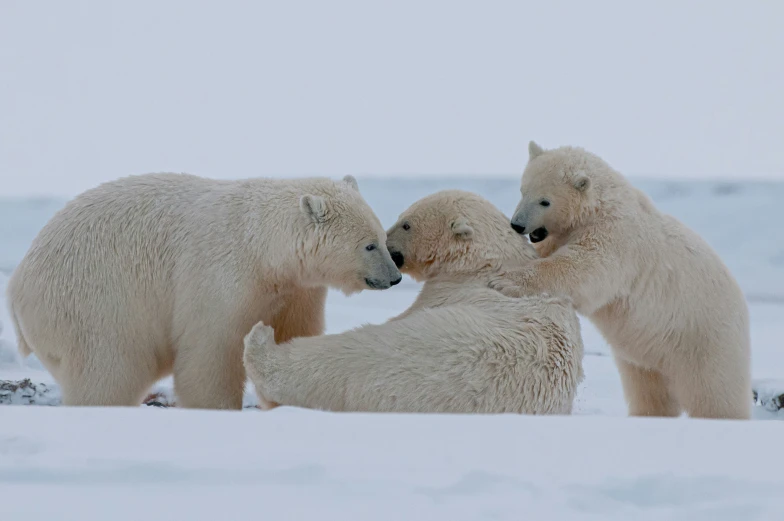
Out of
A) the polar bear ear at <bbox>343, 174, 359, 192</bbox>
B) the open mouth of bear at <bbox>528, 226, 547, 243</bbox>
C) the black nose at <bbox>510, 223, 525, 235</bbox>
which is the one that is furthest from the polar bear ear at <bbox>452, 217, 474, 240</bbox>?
the polar bear ear at <bbox>343, 174, 359, 192</bbox>

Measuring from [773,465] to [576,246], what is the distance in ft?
6.65

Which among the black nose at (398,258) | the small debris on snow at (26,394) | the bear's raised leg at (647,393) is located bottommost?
the small debris on snow at (26,394)

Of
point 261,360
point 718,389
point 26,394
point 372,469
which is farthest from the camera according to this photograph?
point 26,394

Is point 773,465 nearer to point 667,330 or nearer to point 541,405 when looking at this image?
point 541,405

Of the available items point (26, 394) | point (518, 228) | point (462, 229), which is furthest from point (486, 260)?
point (26, 394)

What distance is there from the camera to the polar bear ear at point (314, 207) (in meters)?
4.33

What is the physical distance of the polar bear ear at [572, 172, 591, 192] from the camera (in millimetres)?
4605

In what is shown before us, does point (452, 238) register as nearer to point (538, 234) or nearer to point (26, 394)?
point (538, 234)

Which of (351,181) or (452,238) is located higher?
(351,181)

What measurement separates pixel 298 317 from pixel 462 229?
984mm

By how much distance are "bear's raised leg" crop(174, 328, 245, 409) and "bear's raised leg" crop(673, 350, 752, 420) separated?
90.9 inches

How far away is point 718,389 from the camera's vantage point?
15.1 feet

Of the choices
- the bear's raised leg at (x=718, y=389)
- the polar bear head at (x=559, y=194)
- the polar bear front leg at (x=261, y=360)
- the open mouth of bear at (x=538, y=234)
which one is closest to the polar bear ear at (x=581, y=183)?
the polar bear head at (x=559, y=194)

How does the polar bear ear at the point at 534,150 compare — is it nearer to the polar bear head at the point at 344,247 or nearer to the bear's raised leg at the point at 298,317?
the polar bear head at the point at 344,247
